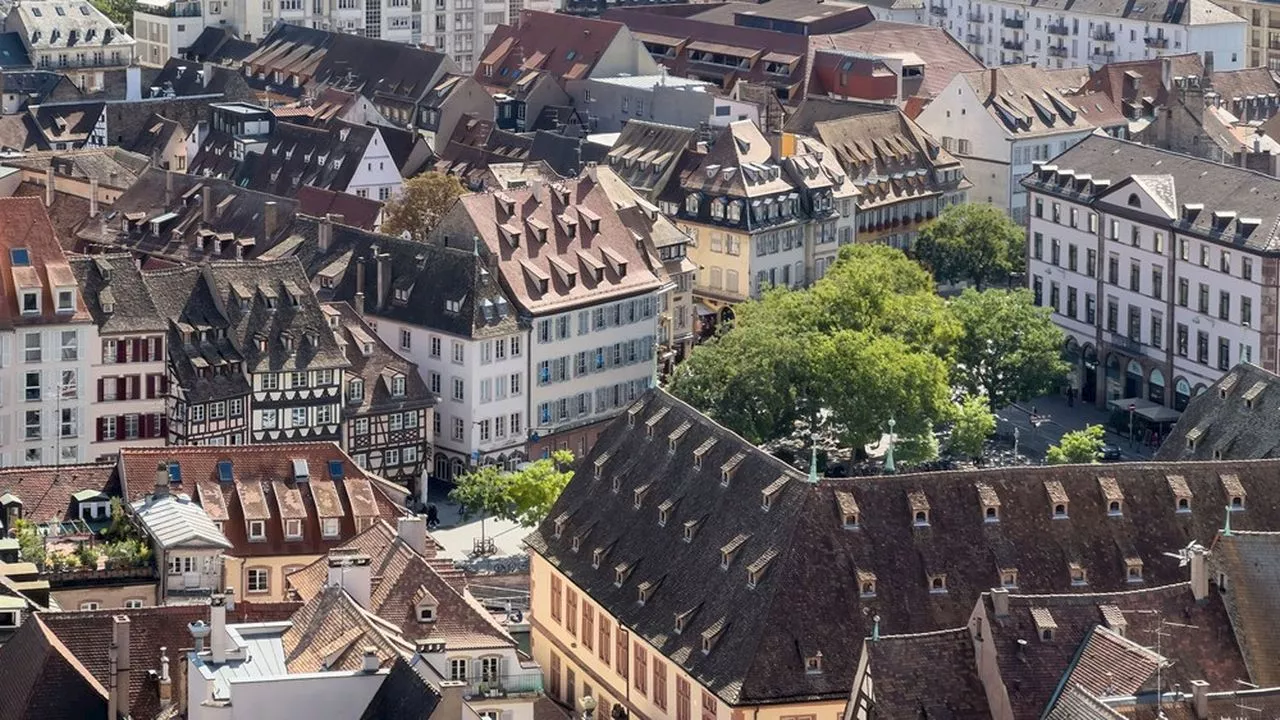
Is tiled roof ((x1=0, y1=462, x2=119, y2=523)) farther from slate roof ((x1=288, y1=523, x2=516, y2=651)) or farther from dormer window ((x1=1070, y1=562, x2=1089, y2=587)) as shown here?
dormer window ((x1=1070, y1=562, x2=1089, y2=587))

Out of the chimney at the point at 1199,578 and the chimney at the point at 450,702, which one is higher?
the chimney at the point at 1199,578

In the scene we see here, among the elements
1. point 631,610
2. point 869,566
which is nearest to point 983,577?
point 869,566

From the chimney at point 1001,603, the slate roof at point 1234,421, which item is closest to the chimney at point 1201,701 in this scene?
the chimney at point 1001,603

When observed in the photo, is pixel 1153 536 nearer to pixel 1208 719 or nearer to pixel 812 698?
pixel 812 698


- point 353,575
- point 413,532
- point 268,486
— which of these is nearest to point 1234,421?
point 413,532

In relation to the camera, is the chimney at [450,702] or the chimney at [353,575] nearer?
the chimney at [450,702]

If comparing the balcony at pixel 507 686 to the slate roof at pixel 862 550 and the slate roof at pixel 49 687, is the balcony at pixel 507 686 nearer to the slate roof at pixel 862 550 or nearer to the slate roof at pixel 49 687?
the slate roof at pixel 862 550
